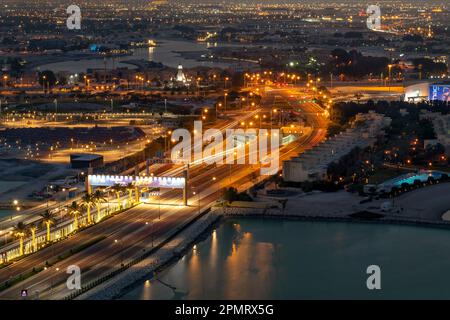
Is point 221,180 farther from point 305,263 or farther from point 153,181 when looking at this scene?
point 305,263

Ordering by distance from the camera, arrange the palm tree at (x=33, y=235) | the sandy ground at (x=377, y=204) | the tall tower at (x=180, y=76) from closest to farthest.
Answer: the palm tree at (x=33, y=235), the sandy ground at (x=377, y=204), the tall tower at (x=180, y=76)

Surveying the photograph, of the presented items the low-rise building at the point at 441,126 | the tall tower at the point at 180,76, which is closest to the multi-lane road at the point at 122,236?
the low-rise building at the point at 441,126

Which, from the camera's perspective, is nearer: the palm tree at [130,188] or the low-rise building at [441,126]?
the palm tree at [130,188]

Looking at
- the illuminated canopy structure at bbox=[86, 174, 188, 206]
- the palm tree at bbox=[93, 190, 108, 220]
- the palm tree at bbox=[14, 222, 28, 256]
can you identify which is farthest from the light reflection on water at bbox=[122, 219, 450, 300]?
the palm tree at bbox=[14, 222, 28, 256]

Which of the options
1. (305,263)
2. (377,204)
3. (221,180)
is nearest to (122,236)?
(305,263)

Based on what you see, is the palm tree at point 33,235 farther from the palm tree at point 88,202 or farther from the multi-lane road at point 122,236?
the palm tree at point 88,202
